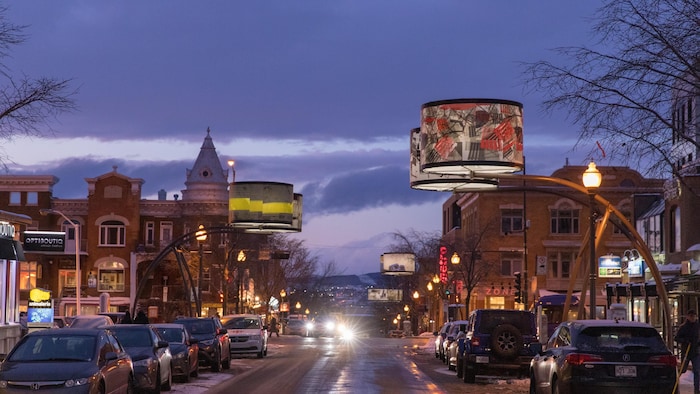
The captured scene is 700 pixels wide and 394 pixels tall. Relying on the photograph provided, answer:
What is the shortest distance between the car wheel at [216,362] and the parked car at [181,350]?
3.22m

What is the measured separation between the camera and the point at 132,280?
93438 millimetres

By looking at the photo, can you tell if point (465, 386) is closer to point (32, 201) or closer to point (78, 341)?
point (78, 341)

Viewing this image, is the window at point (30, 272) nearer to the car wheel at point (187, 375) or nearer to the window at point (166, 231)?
the window at point (166, 231)

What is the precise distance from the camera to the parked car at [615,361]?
18406 millimetres

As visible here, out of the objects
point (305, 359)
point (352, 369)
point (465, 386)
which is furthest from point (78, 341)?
point (305, 359)

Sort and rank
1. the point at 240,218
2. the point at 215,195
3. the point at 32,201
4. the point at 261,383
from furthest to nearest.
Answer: the point at 215,195 → the point at 32,201 → the point at 240,218 → the point at 261,383

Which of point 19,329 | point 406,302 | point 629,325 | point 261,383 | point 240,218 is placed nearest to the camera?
point 629,325

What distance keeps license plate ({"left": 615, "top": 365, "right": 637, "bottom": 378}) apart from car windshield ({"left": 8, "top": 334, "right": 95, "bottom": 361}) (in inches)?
351

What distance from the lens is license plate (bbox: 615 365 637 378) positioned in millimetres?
18406

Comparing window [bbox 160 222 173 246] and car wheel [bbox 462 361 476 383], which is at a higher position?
window [bbox 160 222 173 246]

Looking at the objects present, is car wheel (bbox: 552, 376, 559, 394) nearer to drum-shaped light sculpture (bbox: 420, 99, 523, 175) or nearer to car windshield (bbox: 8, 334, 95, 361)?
car windshield (bbox: 8, 334, 95, 361)

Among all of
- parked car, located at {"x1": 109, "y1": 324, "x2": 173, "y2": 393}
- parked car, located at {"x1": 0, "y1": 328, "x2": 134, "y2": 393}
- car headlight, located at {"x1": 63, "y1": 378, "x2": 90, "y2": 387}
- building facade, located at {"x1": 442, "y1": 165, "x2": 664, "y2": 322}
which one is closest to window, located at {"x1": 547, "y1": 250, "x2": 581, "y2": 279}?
building facade, located at {"x1": 442, "y1": 165, "x2": 664, "y2": 322}

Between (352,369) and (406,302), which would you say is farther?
(406,302)

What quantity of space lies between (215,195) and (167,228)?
586 cm
